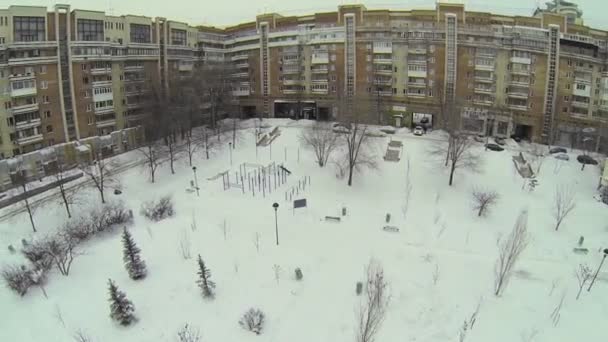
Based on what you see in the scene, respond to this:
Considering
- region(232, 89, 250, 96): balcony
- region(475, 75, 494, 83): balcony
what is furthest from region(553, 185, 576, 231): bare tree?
region(232, 89, 250, 96): balcony

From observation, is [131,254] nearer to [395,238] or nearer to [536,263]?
[395,238]

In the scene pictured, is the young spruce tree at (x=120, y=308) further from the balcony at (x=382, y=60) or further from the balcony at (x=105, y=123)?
the balcony at (x=382, y=60)

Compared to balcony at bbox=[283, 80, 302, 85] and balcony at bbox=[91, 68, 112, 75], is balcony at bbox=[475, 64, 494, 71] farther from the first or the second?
balcony at bbox=[91, 68, 112, 75]

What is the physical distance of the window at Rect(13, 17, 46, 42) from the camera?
Answer: 3716 centimetres

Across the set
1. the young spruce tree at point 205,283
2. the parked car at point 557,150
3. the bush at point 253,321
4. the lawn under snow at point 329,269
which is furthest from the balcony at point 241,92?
the bush at point 253,321

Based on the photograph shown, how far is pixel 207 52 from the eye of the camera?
58.1 metres

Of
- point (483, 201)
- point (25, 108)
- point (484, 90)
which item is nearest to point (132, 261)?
point (483, 201)

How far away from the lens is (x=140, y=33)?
48094mm

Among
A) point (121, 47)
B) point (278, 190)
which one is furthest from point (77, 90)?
point (278, 190)

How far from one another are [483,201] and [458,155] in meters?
6.50

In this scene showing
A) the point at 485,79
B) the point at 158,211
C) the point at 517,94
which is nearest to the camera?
the point at 158,211

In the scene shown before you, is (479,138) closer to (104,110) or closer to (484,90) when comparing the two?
(484,90)

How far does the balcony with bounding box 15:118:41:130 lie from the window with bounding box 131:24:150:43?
14.8m

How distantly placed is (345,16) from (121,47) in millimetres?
27881
